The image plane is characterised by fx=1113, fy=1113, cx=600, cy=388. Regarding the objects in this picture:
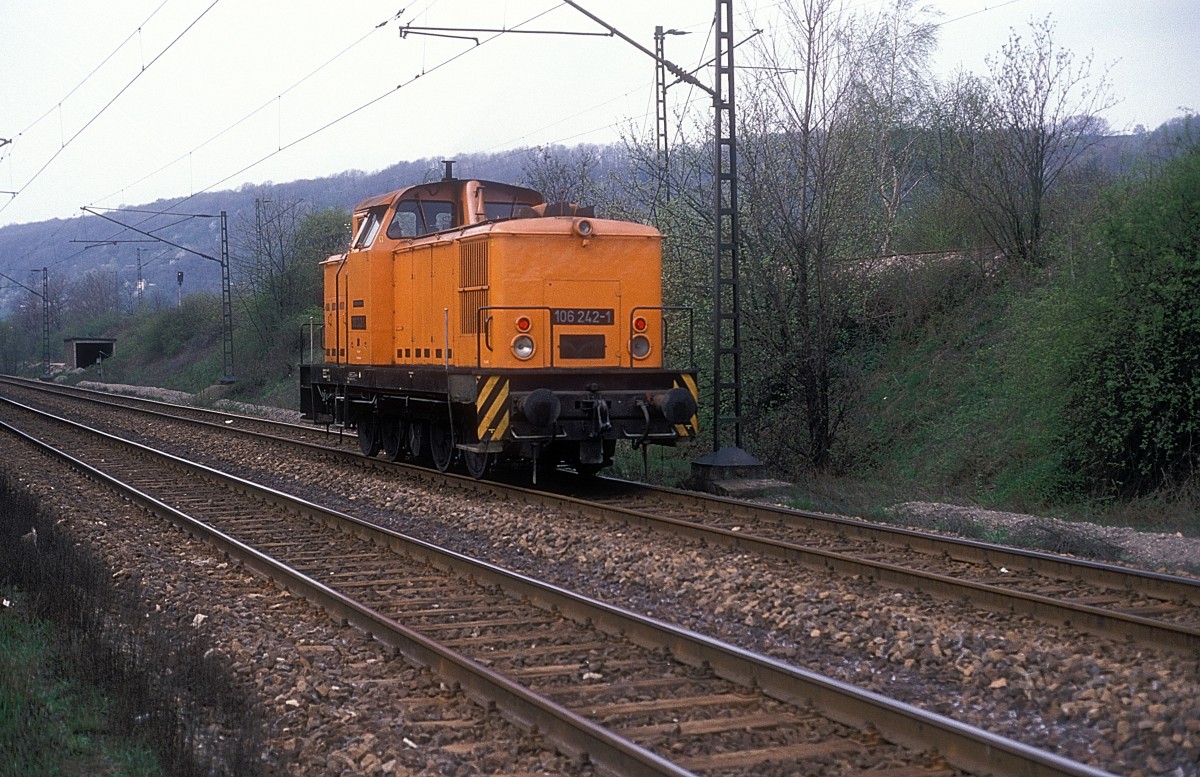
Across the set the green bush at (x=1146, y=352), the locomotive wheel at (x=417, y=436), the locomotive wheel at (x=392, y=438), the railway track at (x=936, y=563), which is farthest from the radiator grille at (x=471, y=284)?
the green bush at (x=1146, y=352)

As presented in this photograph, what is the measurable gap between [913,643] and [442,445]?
29.1 ft

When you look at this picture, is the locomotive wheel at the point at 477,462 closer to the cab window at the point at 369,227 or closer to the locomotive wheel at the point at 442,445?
the locomotive wheel at the point at 442,445

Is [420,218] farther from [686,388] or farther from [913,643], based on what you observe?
[913,643]

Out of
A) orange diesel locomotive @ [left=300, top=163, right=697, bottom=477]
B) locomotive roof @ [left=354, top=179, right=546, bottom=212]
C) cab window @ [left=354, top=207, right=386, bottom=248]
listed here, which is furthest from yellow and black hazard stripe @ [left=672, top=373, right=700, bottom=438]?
cab window @ [left=354, top=207, right=386, bottom=248]

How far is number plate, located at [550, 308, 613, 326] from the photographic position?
41.2 feet

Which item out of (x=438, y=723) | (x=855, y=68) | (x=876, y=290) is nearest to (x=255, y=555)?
(x=438, y=723)

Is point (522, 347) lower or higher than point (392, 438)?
higher

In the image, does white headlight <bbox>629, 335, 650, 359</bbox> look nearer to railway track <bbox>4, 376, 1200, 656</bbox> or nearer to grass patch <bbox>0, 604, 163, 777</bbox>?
railway track <bbox>4, 376, 1200, 656</bbox>

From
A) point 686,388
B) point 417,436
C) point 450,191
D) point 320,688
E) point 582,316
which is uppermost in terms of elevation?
point 450,191

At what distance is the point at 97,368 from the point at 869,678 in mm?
59846

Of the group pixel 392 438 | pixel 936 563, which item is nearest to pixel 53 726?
pixel 936 563

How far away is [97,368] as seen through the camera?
58781 mm

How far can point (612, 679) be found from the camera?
592 centimetres

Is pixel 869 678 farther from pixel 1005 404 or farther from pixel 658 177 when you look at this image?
pixel 658 177
